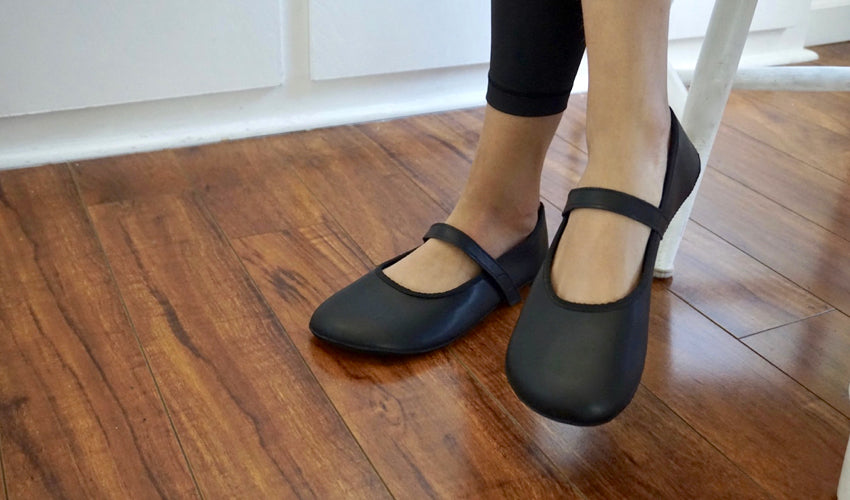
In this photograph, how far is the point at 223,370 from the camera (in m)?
0.71

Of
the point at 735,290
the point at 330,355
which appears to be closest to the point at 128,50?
the point at 330,355

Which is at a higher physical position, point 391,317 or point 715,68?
point 715,68

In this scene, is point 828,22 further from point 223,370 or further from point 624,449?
point 223,370

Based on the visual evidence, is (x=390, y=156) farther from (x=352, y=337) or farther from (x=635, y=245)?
(x=635, y=245)

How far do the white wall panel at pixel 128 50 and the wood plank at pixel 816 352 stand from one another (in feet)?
2.40

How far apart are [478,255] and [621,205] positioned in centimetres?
18

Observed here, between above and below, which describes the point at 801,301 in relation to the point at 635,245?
below

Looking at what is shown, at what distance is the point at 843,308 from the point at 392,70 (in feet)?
2.28

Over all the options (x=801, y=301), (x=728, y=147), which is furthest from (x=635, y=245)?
(x=728, y=147)

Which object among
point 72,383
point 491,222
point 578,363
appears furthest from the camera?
point 491,222

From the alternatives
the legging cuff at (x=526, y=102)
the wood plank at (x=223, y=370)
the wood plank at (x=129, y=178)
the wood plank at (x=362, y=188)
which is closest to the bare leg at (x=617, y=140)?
the legging cuff at (x=526, y=102)

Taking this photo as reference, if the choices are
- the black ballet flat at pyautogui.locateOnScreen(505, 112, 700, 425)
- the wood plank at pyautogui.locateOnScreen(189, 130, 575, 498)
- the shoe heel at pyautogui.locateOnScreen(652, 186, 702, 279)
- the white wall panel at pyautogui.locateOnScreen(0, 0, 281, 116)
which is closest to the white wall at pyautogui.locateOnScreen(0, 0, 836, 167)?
the white wall panel at pyautogui.locateOnScreen(0, 0, 281, 116)

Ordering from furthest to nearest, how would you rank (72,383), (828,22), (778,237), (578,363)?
(828,22) → (778,237) → (72,383) → (578,363)

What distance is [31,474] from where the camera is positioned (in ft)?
1.96
